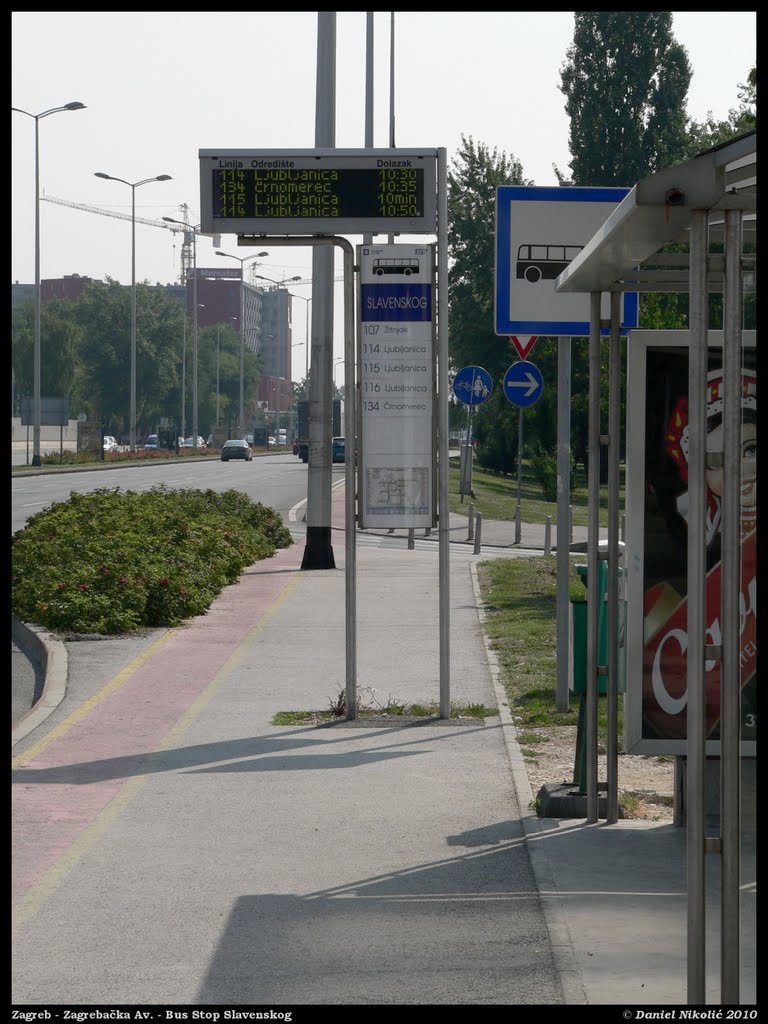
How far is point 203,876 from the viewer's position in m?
6.00

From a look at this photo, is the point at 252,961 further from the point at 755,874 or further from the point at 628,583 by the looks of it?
the point at 628,583

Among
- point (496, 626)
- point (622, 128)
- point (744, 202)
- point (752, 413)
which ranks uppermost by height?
point (622, 128)

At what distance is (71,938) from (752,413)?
284cm

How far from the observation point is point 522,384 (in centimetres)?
2239

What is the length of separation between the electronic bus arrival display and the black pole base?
1098 centimetres

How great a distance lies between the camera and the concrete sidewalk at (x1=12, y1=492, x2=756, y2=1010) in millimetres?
4742

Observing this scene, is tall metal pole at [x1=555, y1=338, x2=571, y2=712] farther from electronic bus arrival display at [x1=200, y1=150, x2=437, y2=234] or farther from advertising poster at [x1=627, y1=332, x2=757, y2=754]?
advertising poster at [x1=627, y1=332, x2=757, y2=754]

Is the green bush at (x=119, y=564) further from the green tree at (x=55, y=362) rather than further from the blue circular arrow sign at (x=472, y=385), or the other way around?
the green tree at (x=55, y=362)

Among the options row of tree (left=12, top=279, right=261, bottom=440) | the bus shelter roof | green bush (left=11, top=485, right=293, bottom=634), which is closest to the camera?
the bus shelter roof

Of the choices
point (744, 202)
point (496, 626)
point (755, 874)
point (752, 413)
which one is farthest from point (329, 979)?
point (496, 626)

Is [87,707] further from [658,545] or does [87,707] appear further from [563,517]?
[658,545]

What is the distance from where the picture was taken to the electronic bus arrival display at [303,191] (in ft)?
30.6

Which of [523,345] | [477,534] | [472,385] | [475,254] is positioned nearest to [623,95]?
[475,254]

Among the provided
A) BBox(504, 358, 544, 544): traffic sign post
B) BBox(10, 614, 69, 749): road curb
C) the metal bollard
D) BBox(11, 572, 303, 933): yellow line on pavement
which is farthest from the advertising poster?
the metal bollard
